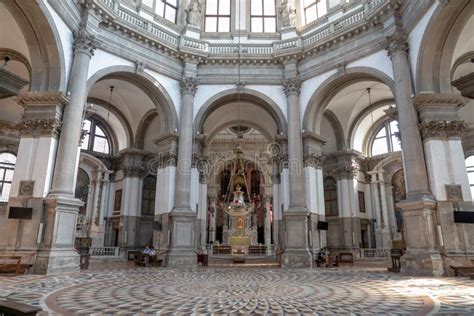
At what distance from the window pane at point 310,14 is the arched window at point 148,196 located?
12791 millimetres

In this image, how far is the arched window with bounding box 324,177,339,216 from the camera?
19578 mm

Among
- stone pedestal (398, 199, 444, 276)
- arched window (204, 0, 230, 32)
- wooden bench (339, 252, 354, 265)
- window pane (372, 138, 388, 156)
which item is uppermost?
arched window (204, 0, 230, 32)

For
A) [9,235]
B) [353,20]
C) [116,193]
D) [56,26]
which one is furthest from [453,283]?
[116,193]

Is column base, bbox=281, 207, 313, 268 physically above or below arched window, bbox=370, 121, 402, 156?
below

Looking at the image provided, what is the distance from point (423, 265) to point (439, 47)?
7064 mm

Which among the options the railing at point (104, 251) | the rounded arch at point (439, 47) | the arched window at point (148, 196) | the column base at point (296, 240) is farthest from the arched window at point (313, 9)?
the railing at point (104, 251)

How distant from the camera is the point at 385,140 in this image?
20719 millimetres

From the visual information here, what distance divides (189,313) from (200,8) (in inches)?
639

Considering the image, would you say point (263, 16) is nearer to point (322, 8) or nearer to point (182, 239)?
point (322, 8)

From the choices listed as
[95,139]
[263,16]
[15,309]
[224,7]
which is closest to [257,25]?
[263,16]

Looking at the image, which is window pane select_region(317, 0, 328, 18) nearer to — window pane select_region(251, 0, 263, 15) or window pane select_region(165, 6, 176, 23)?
window pane select_region(251, 0, 263, 15)

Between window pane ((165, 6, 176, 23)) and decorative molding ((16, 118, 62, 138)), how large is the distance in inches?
361

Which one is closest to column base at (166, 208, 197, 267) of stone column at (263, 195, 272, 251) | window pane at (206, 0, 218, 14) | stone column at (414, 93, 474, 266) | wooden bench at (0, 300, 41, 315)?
stone column at (414, 93, 474, 266)

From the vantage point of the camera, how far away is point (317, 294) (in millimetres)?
6410
